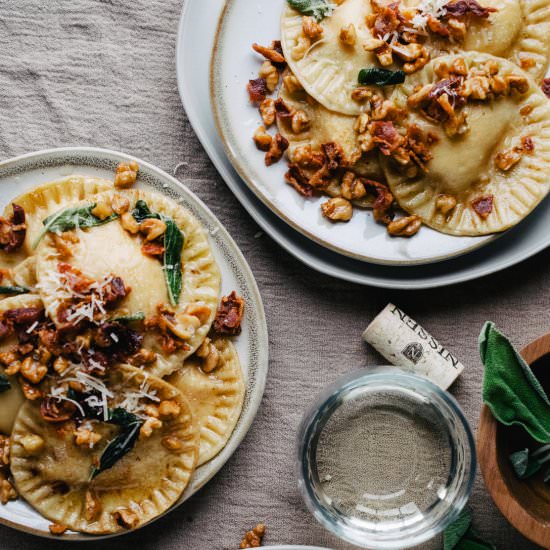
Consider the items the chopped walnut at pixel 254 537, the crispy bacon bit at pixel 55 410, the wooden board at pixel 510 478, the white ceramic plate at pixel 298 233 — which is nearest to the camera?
the wooden board at pixel 510 478

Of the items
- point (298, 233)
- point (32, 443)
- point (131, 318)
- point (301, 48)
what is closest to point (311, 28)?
point (301, 48)

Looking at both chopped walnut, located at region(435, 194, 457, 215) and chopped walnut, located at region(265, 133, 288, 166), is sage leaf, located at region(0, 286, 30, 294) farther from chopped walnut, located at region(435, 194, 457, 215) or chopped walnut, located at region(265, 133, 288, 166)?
chopped walnut, located at region(435, 194, 457, 215)

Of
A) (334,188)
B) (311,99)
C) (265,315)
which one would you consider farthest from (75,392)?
(311,99)

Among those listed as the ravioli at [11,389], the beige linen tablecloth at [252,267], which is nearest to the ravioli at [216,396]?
the beige linen tablecloth at [252,267]

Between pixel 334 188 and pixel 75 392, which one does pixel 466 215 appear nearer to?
pixel 334 188

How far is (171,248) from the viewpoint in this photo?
2.71 m

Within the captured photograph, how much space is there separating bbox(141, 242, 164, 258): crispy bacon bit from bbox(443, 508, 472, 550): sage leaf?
1491mm

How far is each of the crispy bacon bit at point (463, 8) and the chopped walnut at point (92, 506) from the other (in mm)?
2106

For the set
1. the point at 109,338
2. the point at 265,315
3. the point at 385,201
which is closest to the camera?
the point at 109,338

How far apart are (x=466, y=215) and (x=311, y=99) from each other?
2.32ft

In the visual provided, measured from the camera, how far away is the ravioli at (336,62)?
2.73 m

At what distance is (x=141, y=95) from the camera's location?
3.04m

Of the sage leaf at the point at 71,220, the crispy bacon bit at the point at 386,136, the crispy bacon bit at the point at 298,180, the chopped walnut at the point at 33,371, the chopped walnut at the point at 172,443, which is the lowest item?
the chopped walnut at the point at 172,443

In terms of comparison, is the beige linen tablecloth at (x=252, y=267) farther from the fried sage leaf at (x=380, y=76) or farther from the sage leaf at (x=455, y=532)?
the fried sage leaf at (x=380, y=76)
